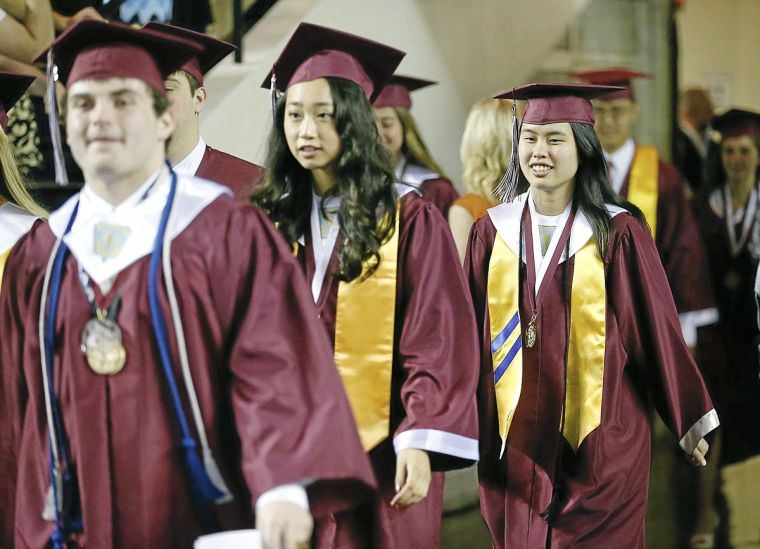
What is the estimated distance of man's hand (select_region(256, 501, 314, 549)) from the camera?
2.24 meters

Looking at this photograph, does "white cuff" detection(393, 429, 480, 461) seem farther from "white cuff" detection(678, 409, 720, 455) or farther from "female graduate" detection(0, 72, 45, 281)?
"female graduate" detection(0, 72, 45, 281)

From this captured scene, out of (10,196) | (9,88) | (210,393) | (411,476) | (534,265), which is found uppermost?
(9,88)

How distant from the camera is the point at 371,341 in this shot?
3242 millimetres

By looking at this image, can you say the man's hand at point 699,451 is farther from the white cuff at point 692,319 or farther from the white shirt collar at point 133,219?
the white cuff at point 692,319

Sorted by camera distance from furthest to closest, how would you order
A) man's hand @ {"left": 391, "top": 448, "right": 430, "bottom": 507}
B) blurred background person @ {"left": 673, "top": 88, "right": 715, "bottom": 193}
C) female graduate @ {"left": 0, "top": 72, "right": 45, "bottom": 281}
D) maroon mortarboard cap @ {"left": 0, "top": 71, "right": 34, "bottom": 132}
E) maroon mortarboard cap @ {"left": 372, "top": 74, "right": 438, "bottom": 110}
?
blurred background person @ {"left": 673, "top": 88, "right": 715, "bottom": 193} → maroon mortarboard cap @ {"left": 372, "top": 74, "right": 438, "bottom": 110} → maroon mortarboard cap @ {"left": 0, "top": 71, "right": 34, "bottom": 132} → female graduate @ {"left": 0, "top": 72, "right": 45, "bottom": 281} → man's hand @ {"left": 391, "top": 448, "right": 430, "bottom": 507}

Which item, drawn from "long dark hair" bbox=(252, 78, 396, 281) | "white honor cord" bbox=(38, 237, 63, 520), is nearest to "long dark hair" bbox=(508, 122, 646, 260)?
"long dark hair" bbox=(252, 78, 396, 281)

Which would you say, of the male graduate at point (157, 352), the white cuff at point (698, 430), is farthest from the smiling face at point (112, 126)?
the white cuff at point (698, 430)

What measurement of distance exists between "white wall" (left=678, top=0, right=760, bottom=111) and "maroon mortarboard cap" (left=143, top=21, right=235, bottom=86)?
5329 mm

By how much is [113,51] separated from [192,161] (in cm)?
127

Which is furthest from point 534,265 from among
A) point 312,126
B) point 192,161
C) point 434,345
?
point 192,161

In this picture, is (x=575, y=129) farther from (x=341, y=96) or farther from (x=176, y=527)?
(x=176, y=527)

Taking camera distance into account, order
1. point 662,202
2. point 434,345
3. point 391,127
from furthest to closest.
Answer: point 662,202 → point 391,127 → point 434,345

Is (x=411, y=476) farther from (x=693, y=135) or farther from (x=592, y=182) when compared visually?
(x=693, y=135)

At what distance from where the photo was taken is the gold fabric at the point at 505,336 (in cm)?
366
